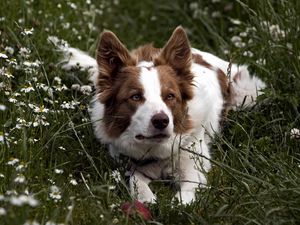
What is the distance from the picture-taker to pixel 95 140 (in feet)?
19.4

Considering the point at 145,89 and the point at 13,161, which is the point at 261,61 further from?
the point at 13,161

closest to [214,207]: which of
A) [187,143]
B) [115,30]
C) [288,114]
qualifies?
[187,143]

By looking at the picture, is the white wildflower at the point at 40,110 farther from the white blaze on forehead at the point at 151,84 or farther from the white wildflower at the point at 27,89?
the white blaze on forehead at the point at 151,84

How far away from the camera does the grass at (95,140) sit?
4438 mm

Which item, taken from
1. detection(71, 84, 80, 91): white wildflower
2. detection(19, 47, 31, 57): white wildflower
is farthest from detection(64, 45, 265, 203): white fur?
detection(19, 47, 31, 57): white wildflower

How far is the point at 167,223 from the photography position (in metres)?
4.65

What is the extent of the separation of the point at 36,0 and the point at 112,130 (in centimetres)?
248

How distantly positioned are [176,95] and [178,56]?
419mm

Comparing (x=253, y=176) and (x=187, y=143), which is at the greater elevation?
(x=253, y=176)

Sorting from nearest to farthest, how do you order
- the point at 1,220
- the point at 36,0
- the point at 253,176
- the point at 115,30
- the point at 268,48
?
the point at 1,220
the point at 253,176
the point at 268,48
the point at 36,0
the point at 115,30

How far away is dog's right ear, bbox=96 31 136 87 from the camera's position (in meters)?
5.72

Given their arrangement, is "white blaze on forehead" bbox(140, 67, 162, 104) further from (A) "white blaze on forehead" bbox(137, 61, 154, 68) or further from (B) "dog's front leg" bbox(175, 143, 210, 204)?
(B) "dog's front leg" bbox(175, 143, 210, 204)

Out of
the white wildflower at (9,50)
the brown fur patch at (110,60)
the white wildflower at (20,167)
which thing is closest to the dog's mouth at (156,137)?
the brown fur patch at (110,60)

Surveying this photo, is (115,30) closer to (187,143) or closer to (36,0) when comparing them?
(36,0)
